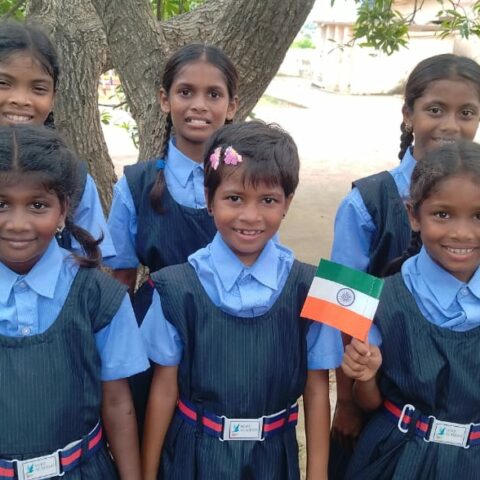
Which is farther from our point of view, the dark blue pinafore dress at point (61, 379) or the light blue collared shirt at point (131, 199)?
the light blue collared shirt at point (131, 199)

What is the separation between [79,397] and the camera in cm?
158

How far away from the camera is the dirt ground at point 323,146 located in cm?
724

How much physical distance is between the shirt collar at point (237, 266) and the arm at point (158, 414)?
285 mm

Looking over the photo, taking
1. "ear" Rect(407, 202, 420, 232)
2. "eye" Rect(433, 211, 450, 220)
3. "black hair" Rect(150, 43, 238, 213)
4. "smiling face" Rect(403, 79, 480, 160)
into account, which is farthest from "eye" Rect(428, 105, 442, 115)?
"black hair" Rect(150, 43, 238, 213)

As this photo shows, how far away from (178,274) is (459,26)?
2.57 meters

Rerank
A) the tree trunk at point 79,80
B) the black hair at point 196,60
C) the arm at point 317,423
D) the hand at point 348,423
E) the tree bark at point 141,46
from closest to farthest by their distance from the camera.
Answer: the arm at point 317,423, the hand at point 348,423, the black hair at point 196,60, the tree bark at point 141,46, the tree trunk at point 79,80

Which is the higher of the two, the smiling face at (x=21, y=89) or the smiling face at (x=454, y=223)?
the smiling face at (x=21, y=89)

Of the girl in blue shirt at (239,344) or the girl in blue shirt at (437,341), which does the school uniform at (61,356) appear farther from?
the girl in blue shirt at (437,341)

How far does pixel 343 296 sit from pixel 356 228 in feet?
2.16

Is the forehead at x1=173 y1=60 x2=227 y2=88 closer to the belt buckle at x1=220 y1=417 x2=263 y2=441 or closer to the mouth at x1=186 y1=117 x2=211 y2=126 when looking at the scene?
the mouth at x1=186 y1=117 x2=211 y2=126

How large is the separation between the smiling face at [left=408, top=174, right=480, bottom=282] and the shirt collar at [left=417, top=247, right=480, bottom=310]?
0.02m

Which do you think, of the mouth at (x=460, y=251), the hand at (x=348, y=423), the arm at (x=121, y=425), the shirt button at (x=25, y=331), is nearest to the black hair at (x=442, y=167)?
the mouth at (x=460, y=251)

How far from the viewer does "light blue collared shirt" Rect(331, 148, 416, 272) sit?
6.99 feet

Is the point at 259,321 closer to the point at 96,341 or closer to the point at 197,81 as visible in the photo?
the point at 96,341
